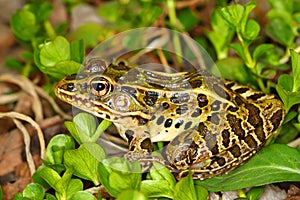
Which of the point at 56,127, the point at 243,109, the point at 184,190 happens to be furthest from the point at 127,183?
the point at 56,127

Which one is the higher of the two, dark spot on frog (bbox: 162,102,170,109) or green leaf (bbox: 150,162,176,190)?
dark spot on frog (bbox: 162,102,170,109)

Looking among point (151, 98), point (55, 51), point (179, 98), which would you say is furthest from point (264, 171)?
point (55, 51)

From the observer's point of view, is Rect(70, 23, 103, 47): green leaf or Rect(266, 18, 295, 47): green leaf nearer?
Rect(266, 18, 295, 47): green leaf

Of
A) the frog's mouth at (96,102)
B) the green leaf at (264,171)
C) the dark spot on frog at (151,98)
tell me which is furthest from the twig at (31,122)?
the green leaf at (264,171)

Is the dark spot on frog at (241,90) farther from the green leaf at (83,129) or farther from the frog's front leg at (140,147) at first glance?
the green leaf at (83,129)

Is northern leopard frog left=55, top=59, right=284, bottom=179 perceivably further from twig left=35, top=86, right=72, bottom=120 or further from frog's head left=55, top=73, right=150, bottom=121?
twig left=35, top=86, right=72, bottom=120

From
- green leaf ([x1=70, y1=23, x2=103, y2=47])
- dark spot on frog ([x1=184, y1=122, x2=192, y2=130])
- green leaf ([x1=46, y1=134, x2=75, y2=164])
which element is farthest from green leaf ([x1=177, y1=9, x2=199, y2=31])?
green leaf ([x1=46, y1=134, x2=75, y2=164])

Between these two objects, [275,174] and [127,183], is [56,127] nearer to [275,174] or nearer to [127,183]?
[127,183]
